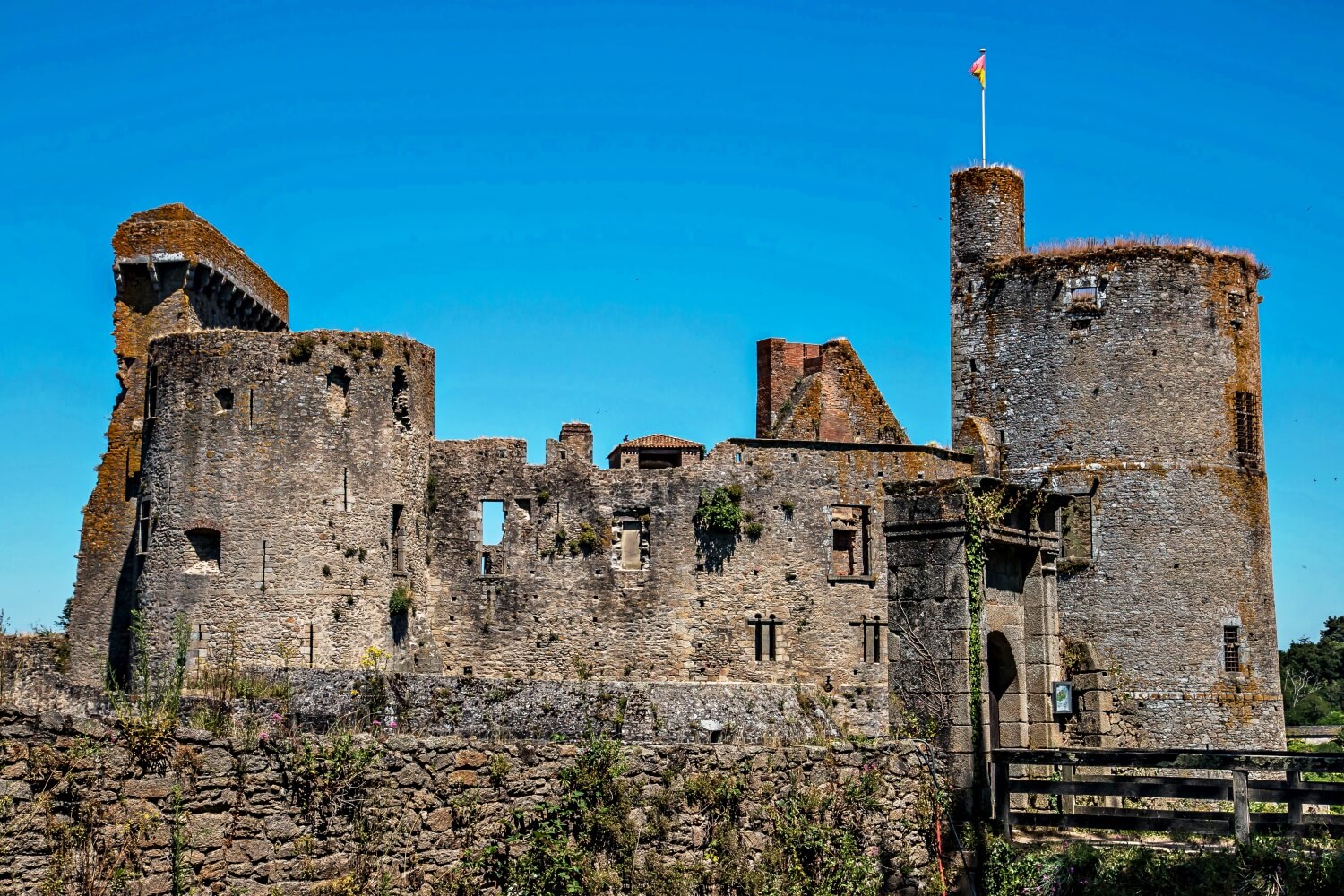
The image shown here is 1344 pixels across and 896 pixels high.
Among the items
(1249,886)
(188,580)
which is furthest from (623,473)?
(1249,886)

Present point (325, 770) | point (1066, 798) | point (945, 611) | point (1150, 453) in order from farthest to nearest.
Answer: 1. point (1150, 453)
2. point (1066, 798)
3. point (945, 611)
4. point (325, 770)

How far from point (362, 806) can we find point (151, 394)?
85.6 feet

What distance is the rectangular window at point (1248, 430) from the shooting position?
4438 centimetres

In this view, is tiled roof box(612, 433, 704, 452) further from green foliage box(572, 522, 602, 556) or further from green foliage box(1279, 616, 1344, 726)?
green foliage box(1279, 616, 1344, 726)

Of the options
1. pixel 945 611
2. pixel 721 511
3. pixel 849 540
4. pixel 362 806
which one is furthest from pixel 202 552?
pixel 362 806

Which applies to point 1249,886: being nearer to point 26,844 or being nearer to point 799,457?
point 26,844

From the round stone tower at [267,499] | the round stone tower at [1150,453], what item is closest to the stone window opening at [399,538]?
the round stone tower at [267,499]

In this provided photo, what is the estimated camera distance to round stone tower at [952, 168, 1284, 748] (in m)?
42.8

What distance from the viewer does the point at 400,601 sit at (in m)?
40.0

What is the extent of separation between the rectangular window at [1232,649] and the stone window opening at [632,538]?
14.1 m

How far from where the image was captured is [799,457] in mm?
43469

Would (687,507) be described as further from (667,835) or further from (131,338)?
(667,835)

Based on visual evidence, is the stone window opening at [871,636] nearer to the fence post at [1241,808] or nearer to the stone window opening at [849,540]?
the stone window opening at [849,540]

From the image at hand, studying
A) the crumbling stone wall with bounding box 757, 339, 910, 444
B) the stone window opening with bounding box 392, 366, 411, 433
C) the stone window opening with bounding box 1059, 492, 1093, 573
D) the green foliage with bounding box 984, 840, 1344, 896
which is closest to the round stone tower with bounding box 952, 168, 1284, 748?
the stone window opening with bounding box 1059, 492, 1093, 573
